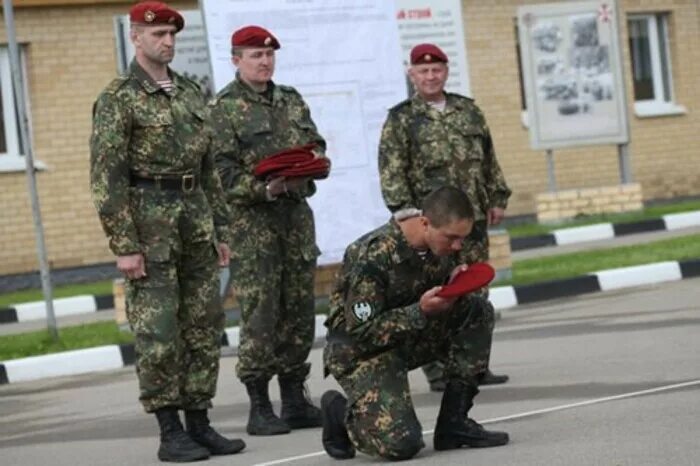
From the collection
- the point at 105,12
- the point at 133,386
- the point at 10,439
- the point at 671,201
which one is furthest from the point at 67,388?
the point at 671,201

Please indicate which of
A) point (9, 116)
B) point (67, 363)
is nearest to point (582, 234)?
point (9, 116)

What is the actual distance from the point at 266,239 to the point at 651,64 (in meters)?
19.5

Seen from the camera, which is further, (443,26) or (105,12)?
(105,12)

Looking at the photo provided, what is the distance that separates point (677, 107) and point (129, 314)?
2068 centimetres

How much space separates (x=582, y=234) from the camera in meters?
23.8

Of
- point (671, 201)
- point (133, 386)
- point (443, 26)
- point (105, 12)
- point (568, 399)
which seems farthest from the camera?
point (671, 201)

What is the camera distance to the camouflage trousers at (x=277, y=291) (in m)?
10.8

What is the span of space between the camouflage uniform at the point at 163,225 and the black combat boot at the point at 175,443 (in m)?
0.08

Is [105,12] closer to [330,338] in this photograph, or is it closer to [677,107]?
[677,107]

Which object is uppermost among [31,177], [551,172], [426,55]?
[426,55]

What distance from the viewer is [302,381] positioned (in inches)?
432

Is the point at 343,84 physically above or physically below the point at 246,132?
above

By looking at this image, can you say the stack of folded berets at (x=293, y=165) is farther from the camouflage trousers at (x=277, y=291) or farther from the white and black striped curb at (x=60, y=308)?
the white and black striped curb at (x=60, y=308)

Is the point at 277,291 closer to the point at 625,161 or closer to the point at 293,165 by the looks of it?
the point at 293,165
